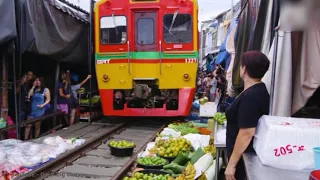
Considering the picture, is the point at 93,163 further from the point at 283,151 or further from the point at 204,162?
the point at 283,151

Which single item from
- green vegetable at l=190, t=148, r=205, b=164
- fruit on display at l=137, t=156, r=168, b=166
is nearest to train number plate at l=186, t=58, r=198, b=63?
green vegetable at l=190, t=148, r=205, b=164

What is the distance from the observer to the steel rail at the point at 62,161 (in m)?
5.00

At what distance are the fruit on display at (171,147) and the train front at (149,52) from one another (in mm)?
3164

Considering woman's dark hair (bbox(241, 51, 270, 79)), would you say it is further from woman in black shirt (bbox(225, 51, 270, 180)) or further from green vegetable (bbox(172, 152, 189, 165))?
green vegetable (bbox(172, 152, 189, 165))

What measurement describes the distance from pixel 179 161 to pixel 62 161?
2.16 metres

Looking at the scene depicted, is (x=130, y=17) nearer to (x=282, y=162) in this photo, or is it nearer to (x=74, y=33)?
(x=74, y=33)

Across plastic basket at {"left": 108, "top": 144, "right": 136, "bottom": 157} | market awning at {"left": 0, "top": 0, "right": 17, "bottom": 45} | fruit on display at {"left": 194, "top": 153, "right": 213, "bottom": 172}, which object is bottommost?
plastic basket at {"left": 108, "top": 144, "right": 136, "bottom": 157}

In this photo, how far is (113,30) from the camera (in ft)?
30.7

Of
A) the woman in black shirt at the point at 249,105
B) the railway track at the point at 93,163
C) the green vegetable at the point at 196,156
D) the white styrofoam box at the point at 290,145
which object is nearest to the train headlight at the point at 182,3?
the railway track at the point at 93,163

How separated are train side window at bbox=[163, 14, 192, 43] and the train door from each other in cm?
27

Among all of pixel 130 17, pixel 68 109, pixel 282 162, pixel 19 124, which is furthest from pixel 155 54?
pixel 282 162

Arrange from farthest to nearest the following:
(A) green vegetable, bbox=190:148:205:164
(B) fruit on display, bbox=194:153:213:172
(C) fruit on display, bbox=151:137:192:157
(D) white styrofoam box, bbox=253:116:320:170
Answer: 1. (C) fruit on display, bbox=151:137:192:157
2. (A) green vegetable, bbox=190:148:205:164
3. (B) fruit on display, bbox=194:153:213:172
4. (D) white styrofoam box, bbox=253:116:320:170

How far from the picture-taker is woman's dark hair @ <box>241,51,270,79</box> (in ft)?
8.80

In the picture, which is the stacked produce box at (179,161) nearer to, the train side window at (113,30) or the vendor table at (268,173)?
the vendor table at (268,173)
